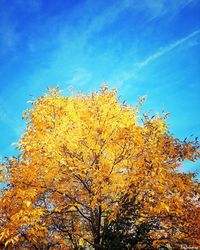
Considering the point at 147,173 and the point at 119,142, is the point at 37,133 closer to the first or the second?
the point at 119,142

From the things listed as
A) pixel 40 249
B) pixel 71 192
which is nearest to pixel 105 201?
pixel 71 192

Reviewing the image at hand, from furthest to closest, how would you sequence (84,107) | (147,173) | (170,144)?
(84,107)
(170,144)
(147,173)

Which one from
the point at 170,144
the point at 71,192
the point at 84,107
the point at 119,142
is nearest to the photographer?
the point at 170,144

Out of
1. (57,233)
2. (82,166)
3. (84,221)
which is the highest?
(82,166)

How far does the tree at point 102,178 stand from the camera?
8.03 meters

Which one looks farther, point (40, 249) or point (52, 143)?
point (40, 249)

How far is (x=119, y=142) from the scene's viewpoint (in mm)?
9242

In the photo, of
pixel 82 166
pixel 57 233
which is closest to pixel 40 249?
pixel 57 233

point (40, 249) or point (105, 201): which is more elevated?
point (105, 201)

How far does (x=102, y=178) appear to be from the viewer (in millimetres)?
8711

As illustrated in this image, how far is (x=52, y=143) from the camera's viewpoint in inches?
344

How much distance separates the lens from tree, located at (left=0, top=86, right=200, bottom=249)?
803cm

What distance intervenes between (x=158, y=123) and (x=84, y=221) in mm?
5182

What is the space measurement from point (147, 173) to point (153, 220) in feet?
7.56
